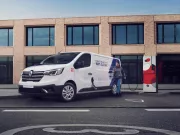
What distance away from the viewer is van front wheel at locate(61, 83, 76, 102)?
31.5ft

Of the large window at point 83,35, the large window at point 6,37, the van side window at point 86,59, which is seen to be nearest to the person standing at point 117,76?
the van side window at point 86,59

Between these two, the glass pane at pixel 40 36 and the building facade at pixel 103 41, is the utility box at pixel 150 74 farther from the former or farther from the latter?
the glass pane at pixel 40 36

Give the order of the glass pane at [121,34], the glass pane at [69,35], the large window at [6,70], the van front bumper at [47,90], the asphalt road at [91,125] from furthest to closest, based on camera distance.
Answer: the large window at [6,70] < the glass pane at [69,35] < the glass pane at [121,34] < the van front bumper at [47,90] < the asphalt road at [91,125]

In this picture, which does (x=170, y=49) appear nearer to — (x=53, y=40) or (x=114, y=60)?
(x=53, y=40)

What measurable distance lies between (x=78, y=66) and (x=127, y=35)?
853 inches

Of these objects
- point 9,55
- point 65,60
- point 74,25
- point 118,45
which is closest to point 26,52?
point 9,55

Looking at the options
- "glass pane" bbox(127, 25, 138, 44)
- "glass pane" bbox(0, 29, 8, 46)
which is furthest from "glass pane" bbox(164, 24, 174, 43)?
"glass pane" bbox(0, 29, 8, 46)

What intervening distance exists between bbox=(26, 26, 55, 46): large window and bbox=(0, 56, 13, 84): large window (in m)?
2.99

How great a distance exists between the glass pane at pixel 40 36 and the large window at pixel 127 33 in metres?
7.73

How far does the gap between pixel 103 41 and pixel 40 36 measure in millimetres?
7502

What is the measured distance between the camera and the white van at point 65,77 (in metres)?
9.36

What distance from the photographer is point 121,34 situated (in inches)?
1222

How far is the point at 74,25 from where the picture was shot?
103 ft

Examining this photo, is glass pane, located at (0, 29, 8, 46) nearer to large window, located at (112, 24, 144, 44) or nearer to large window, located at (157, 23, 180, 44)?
large window, located at (112, 24, 144, 44)
